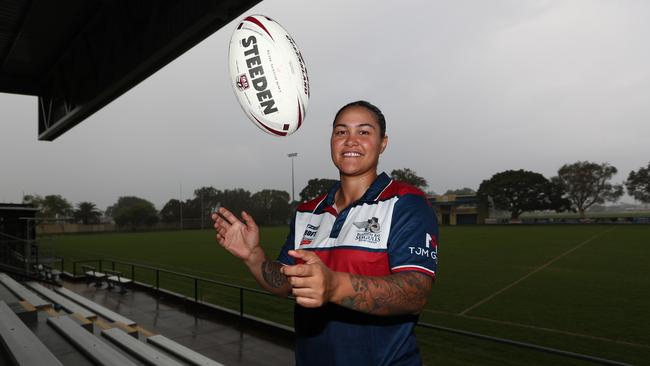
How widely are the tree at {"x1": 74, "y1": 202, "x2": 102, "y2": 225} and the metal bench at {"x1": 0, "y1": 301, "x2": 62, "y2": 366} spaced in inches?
4114

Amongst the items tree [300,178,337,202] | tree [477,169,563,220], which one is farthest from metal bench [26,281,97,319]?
tree [300,178,337,202]

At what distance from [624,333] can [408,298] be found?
955 centimetres

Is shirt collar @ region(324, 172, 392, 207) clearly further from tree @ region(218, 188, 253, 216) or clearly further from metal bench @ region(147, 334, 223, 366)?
tree @ region(218, 188, 253, 216)

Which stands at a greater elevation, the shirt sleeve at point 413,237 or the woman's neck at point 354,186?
the woman's neck at point 354,186

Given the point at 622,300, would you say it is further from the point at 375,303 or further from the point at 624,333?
the point at 375,303

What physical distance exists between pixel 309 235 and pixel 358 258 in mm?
391

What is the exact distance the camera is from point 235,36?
2764mm

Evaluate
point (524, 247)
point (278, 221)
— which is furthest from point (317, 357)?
point (278, 221)

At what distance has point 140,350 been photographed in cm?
481

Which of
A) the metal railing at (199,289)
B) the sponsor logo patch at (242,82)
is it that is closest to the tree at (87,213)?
the metal railing at (199,289)

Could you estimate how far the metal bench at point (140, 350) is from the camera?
14.7 ft

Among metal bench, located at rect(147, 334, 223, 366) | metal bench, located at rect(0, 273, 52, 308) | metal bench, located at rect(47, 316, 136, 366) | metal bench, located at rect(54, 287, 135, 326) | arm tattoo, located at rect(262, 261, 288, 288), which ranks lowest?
metal bench, located at rect(54, 287, 135, 326)

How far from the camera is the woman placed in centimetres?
118

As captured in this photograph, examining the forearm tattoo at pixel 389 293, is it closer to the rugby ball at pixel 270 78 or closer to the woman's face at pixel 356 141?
the woman's face at pixel 356 141
